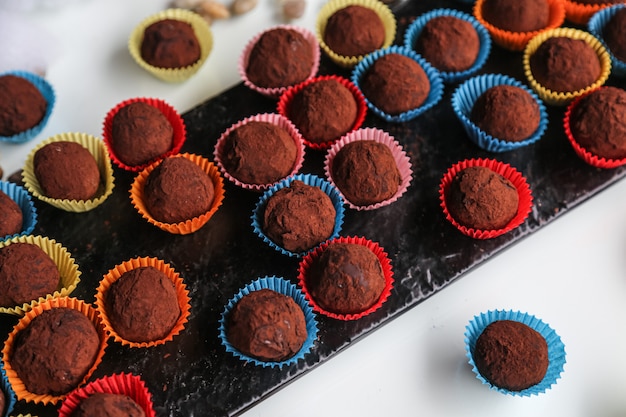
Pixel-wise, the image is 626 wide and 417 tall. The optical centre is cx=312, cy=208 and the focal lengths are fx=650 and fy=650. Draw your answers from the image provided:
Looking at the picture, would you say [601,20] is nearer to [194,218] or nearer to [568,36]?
[568,36]

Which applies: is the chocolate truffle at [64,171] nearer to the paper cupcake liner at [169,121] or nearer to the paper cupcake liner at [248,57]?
the paper cupcake liner at [169,121]

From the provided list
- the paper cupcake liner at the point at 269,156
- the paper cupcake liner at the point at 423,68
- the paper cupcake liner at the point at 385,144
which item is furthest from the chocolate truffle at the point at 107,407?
the paper cupcake liner at the point at 423,68

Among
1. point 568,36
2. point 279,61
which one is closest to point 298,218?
point 279,61

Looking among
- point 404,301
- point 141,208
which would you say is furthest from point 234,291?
point 404,301

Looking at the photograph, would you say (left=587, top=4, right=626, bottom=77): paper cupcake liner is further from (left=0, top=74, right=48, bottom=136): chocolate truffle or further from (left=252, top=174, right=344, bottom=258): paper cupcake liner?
(left=0, top=74, right=48, bottom=136): chocolate truffle

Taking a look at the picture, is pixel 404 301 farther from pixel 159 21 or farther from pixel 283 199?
pixel 159 21

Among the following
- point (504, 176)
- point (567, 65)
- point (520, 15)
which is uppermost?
point (520, 15)
